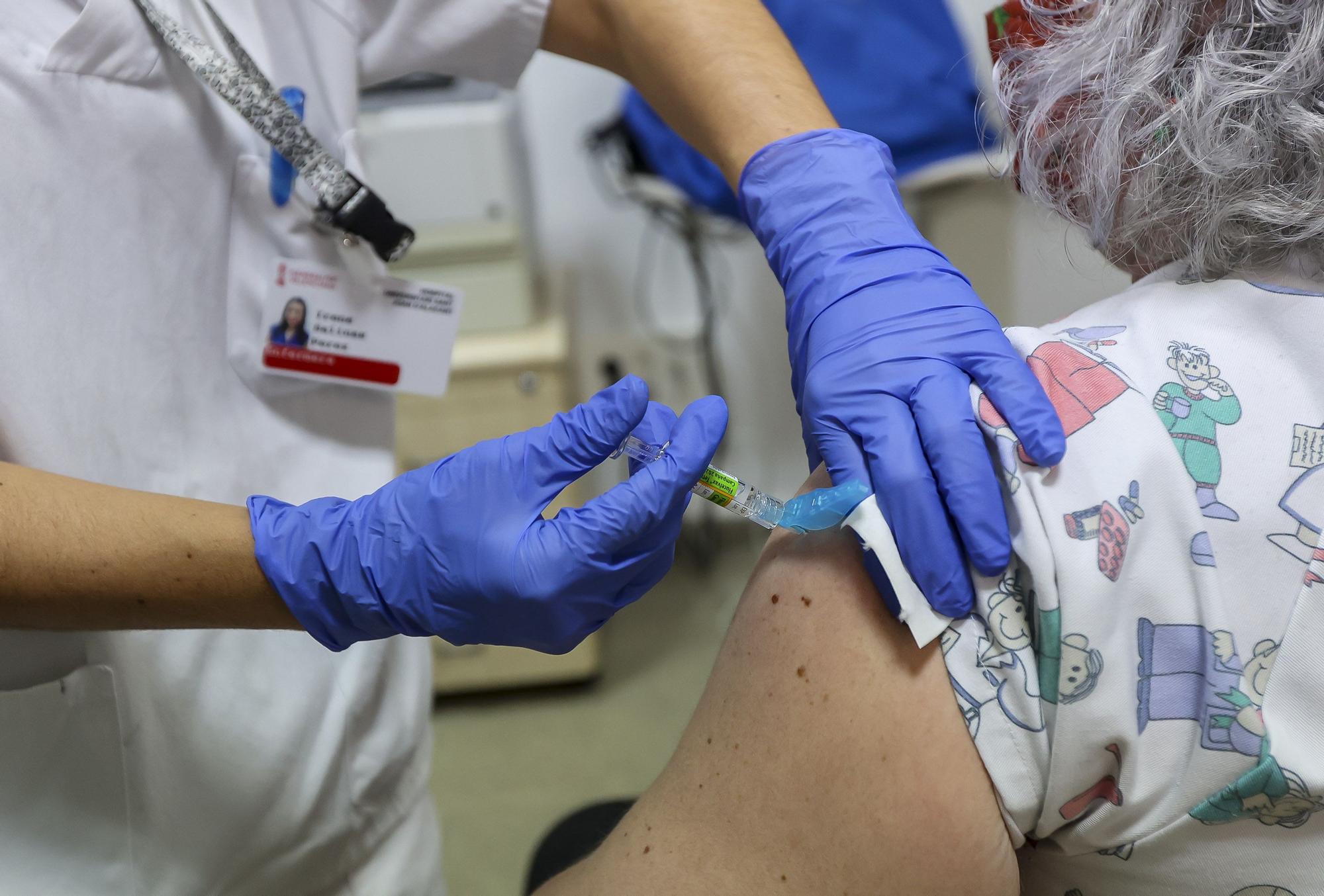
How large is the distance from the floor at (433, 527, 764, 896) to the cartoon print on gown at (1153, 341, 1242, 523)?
5.68ft

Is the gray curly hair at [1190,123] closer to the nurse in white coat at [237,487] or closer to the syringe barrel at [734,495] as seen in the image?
the nurse in white coat at [237,487]

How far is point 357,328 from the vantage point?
41.2 inches

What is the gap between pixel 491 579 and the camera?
2.46 feet

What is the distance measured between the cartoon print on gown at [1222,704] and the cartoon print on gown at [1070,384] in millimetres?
139

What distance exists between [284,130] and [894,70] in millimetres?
1411

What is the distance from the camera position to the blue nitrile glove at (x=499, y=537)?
2.46ft

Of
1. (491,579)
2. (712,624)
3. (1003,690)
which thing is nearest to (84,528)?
(491,579)

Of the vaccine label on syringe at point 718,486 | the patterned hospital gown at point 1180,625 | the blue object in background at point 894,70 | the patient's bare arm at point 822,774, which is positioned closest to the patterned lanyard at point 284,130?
the vaccine label on syringe at point 718,486

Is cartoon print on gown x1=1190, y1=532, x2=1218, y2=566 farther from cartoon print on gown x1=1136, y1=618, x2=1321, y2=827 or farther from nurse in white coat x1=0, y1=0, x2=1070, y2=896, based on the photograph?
nurse in white coat x1=0, y1=0, x2=1070, y2=896

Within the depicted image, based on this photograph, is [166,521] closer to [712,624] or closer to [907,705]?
[907,705]

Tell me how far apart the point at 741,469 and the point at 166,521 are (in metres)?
2.17

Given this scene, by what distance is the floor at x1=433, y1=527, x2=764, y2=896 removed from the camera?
2.10 meters

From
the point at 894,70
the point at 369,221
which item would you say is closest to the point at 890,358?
the point at 369,221

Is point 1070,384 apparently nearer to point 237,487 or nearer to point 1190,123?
point 1190,123
